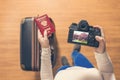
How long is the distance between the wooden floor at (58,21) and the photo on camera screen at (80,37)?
54 centimetres

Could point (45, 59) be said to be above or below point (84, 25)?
below

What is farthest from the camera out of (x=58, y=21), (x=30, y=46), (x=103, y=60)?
(x=58, y=21)

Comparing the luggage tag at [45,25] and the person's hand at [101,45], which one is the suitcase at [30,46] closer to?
the luggage tag at [45,25]

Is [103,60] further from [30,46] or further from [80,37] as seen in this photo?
[30,46]

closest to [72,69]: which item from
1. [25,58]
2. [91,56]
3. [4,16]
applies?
[25,58]

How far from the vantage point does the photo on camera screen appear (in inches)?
49.8

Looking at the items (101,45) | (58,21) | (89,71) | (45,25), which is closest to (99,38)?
(101,45)

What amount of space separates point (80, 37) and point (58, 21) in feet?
1.93

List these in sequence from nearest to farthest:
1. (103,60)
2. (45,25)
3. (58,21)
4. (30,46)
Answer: (103,60)
(45,25)
(30,46)
(58,21)

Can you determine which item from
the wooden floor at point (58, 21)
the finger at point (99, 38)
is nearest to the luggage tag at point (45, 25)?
the finger at point (99, 38)

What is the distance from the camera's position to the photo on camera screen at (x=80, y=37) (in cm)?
126

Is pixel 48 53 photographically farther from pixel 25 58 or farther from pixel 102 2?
pixel 102 2

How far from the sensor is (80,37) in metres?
1.27

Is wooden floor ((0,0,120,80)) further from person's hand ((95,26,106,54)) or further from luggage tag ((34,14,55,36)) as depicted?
person's hand ((95,26,106,54))
